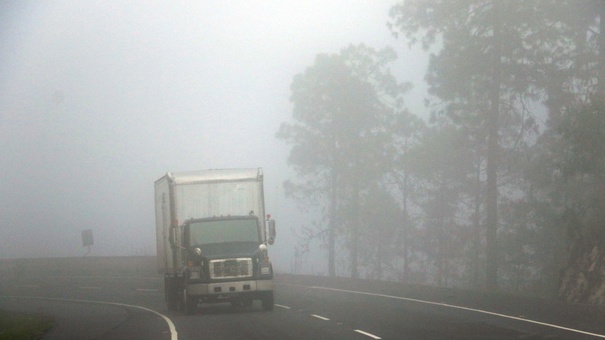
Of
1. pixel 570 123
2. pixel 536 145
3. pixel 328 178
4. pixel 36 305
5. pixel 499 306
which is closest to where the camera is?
pixel 499 306

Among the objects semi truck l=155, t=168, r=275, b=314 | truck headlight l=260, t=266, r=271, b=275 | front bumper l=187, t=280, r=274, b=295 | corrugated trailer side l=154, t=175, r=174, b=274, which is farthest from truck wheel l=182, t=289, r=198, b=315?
truck headlight l=260, t=266, r=271, b=275

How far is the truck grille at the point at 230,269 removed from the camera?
1033 inches

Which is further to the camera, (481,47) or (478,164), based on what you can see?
(478,164)

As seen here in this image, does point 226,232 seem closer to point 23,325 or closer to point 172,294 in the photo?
point 172,294

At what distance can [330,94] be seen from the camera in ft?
237

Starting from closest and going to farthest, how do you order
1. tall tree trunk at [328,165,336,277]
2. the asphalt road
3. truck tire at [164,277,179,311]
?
the asphalt road → truck tire at [164,277,179,311] → tall tree trunk at [328,165,336,277]

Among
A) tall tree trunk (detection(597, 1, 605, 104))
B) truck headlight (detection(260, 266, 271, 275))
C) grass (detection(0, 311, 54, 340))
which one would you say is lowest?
grass (detection(0, 311, 54, 340))

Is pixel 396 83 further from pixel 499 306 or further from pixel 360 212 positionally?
pixel 499 306

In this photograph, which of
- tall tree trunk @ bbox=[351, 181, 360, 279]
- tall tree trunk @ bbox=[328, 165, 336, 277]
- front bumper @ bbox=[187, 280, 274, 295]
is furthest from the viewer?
tall tree trunk @ bbox=[351, 181, 360, 279]

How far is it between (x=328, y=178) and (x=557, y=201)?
33305 millimetres

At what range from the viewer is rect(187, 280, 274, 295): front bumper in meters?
26.2

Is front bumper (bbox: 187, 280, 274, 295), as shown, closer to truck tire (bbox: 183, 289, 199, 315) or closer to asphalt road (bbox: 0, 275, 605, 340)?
truck tire (bbox: 183, 289, 199, 315)

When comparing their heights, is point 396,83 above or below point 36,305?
above

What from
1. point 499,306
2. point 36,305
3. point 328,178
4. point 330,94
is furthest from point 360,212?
point 499,306
